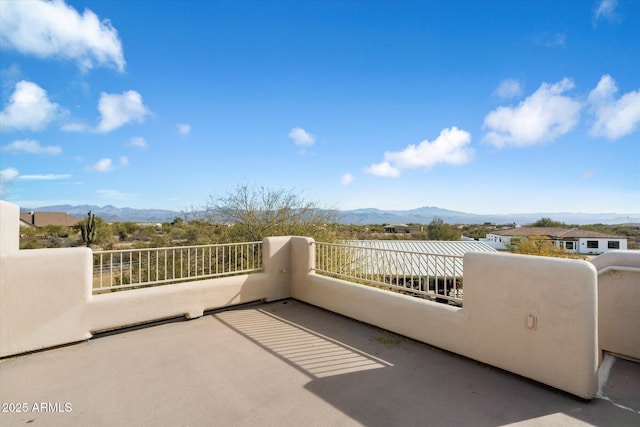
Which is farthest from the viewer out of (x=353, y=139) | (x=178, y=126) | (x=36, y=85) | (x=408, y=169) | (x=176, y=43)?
(x=408, y=169)

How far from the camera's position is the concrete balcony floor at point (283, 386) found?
2062mm

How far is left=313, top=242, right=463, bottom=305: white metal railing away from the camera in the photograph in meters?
3.33

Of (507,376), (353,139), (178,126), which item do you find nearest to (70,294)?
(507,376)

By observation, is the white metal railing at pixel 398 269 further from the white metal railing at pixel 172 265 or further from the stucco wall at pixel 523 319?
the white metal railing at pixel 172 265

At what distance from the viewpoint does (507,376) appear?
261cm

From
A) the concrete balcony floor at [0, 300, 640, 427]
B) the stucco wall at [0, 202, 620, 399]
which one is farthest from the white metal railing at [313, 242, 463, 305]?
the concrete balcony floor at [0, 300, 640, 427]

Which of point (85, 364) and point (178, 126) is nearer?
point (85, 364)

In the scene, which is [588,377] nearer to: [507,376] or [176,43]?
[507,376]

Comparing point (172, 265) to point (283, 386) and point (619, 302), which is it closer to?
point (283, 386)

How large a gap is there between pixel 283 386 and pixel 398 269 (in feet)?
7.56

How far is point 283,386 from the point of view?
8.13 feet

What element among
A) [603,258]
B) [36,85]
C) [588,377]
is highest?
[36,85]

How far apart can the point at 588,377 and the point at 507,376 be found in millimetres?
578

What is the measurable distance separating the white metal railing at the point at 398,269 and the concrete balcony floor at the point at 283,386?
2.10 feet
